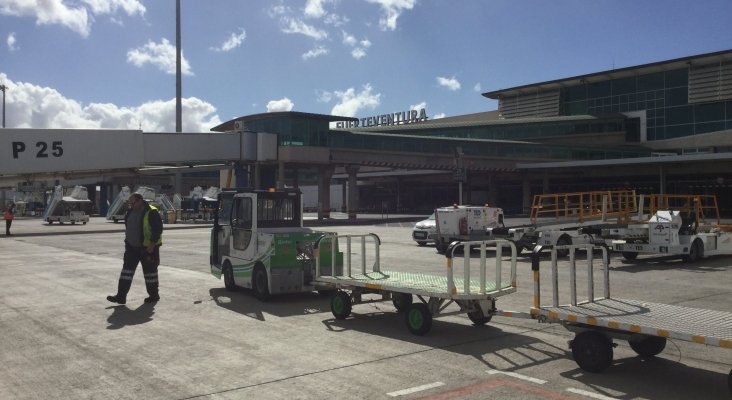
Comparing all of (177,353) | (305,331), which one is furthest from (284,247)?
(177,353)

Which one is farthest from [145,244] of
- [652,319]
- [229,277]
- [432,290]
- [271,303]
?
[652,319]

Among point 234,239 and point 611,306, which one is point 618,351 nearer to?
point 611,306

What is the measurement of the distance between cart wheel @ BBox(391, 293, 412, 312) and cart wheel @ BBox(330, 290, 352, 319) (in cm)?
72

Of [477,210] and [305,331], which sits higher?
[477,210]

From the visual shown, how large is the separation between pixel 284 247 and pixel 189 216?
161 ft

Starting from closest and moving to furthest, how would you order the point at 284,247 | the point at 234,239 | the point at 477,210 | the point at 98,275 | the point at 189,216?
the point at 284,247, the point at 234,239, the point at 98,275, the point at 477,210, the point at 189,216

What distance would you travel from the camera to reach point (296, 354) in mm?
7500

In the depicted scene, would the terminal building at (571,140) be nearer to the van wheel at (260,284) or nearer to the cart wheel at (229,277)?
the cart wheel at (229,277)

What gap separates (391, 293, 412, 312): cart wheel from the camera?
9.47 meters

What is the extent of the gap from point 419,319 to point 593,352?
8.23ft

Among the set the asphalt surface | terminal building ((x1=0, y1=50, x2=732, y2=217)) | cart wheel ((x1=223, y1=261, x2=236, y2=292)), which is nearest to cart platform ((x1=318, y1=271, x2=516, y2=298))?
the asphalt surface

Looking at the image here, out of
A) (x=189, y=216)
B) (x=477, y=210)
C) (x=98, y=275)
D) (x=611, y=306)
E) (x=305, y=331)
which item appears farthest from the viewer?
(x=189, y=216)

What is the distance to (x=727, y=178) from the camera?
178 feet

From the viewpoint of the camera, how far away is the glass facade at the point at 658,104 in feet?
193
